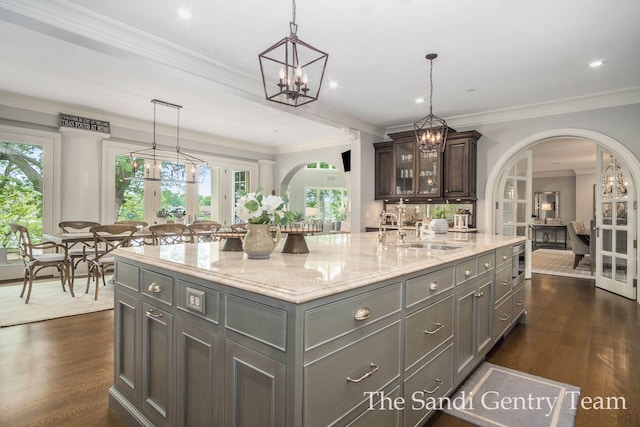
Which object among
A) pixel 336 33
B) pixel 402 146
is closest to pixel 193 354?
pixel 336 33

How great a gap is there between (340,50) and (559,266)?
691cm

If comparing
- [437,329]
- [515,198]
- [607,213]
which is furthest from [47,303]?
[607,213]

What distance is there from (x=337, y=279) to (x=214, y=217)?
7167 millimetres

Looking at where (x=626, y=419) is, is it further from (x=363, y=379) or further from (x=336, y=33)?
(x=336, y=33)

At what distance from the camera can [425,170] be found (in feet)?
19.5

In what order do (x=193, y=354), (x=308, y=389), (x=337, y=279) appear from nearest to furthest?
(x=308, y=389), (x=337, y=279), (x=193, y=354)

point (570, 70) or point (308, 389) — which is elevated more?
point (570, 70)

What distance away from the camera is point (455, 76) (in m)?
4.12

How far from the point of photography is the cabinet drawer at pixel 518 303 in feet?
10.6

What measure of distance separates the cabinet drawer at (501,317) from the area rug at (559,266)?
4.27 meters

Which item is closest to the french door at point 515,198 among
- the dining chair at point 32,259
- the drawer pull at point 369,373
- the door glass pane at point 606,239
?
the door glass pane at point 606,239

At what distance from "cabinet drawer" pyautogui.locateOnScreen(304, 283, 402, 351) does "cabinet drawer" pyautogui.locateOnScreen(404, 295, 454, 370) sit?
0.62ft

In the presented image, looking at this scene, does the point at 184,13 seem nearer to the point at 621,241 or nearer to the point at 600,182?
the point at 600,182

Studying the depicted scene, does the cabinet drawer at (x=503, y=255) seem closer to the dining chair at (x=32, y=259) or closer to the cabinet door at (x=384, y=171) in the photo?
the cabinet door at (x=384, y=171)
